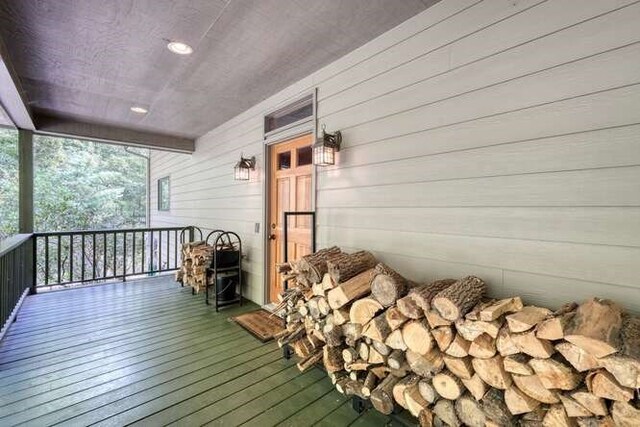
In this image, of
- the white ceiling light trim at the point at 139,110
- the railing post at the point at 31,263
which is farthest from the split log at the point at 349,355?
the railing post at the point at 31,263

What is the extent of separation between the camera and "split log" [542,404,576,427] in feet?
3.84

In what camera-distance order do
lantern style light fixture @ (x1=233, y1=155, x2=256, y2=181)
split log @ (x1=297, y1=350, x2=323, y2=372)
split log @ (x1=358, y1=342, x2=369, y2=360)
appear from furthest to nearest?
lantern style light fixture @ (x1=233, y1=155, x2=256, y2=181) → split log @ (x1=297, y1=350, x2=323, y2=372) → split log @ (x1=358, y1=342, x2=369, y2=360)

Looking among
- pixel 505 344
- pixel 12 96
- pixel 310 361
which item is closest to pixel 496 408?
pixel 505 344

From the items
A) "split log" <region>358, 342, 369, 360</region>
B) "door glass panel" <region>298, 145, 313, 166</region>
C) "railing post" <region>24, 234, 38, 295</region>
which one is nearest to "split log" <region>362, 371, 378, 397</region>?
"split log" <region>358, 342, 369, 360</region>

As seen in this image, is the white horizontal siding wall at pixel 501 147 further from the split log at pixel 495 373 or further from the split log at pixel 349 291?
the split log at pixel 495 373

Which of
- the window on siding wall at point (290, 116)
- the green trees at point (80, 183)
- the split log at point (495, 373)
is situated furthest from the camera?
the green trees at point (80, 183)

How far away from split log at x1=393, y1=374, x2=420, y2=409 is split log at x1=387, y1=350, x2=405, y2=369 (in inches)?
3.3

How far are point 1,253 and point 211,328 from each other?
1.99 metres

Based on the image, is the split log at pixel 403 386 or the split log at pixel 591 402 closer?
the split log at pixel 591 402

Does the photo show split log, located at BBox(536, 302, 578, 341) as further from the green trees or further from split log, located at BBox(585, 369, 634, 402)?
the green trees

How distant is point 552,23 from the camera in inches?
59.6

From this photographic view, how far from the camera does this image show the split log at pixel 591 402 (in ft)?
3.53

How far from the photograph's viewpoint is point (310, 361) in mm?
2314

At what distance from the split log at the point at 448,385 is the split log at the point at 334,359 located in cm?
75
